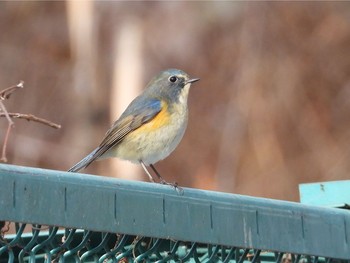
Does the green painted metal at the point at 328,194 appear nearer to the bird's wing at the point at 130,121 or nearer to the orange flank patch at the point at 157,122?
the orange flank patch at the point at 157,122

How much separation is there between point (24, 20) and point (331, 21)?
427 centimetres

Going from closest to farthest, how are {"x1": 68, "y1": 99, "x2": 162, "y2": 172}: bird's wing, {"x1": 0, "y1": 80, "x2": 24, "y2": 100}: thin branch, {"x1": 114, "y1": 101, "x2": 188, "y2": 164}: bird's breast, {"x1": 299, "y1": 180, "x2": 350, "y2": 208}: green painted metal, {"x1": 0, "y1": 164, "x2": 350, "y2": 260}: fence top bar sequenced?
{"x1": 0, "y1": 164, "x2": 350, "y2": 260}: fence top bar → {"x1": 0, "y1": 80, "x2": 24, "y2": 100}: thin branch → {"x1": 299, "y1": 180, "x2": 350, "y2": 208}: green painted metal → {"x1": 114, "y1": 101, "x2": 188, "y2": 164}: bird's breast → {"x1": 68, "y1": 99, "x2": 162, "y2": 172}: bird's wing

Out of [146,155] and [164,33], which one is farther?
[164,33]

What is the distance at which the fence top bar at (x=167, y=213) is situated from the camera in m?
3.06

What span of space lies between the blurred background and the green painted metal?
260 inches

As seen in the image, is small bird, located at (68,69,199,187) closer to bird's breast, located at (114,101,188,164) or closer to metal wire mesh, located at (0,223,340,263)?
bird's breast, located at (114,101,188,164)

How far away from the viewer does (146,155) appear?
219 inches

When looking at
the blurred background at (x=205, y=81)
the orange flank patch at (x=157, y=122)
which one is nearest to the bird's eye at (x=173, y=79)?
the orange flank patch at (x=157, y=122)

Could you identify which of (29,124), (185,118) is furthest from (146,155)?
(29,124)

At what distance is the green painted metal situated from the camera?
449cm

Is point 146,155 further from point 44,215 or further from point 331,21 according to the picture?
point 331,21

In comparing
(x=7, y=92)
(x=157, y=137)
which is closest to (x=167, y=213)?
(x=7, y=92)

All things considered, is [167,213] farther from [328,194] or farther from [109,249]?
[328,194]

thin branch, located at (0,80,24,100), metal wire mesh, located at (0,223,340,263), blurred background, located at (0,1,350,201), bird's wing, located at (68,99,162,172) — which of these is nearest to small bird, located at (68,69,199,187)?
bird's wing, located at (68,99,162,172)
